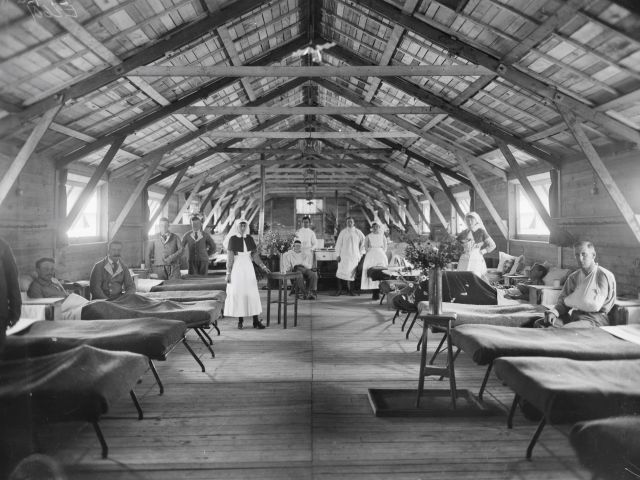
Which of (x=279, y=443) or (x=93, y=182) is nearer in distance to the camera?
(x=279, y=443)

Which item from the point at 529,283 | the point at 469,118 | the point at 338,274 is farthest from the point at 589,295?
the point at 338,274

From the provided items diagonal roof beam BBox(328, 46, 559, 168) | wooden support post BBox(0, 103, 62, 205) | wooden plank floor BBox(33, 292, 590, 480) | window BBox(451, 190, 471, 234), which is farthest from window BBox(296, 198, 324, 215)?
wooden plank floor BBox(33, 292, 590, 480)

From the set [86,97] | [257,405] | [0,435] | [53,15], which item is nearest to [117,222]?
[86,97]

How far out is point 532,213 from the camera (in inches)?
355

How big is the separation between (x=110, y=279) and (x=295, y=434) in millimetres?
3935

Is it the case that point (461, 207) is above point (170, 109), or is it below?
below

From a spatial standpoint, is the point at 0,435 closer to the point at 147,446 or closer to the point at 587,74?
the point at 147,446

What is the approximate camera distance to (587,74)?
4984 mm

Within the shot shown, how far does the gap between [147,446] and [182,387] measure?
1145 mm

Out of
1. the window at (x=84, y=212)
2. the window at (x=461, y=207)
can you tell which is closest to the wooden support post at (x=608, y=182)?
the window at (x=461, y=207)

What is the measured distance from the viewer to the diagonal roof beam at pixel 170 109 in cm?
713

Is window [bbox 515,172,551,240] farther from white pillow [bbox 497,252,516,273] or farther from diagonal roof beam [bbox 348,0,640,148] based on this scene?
diagonal roof beam [bbox 348,0,640,148]

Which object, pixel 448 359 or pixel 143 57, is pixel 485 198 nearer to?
pixel 448 359

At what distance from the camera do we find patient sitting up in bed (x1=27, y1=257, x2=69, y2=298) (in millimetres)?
5172
